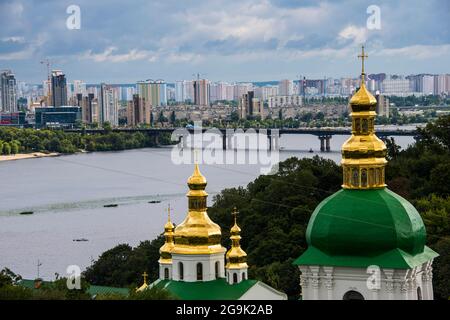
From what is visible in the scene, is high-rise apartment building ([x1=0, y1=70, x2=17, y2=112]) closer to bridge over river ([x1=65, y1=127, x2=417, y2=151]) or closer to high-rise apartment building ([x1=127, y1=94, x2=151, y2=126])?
high-rise apartment building ([x1=127, y1=94, x2=151, y2=126])

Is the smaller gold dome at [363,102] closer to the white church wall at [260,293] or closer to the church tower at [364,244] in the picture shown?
the church tower at [364,244]

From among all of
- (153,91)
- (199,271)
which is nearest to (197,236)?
(199,271)

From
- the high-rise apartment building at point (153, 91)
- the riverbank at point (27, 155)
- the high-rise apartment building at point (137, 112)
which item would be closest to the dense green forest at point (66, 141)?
the riverbank at point (27, 155)

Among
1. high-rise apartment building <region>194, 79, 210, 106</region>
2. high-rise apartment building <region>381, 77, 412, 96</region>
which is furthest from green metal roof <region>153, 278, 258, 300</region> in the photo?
high-rise apartment building <region>194, 79, 210, 106</region>

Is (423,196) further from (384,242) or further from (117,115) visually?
(117,115)

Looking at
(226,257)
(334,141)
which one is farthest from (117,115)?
(226,257)

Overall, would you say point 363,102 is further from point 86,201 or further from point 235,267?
point 86,201
